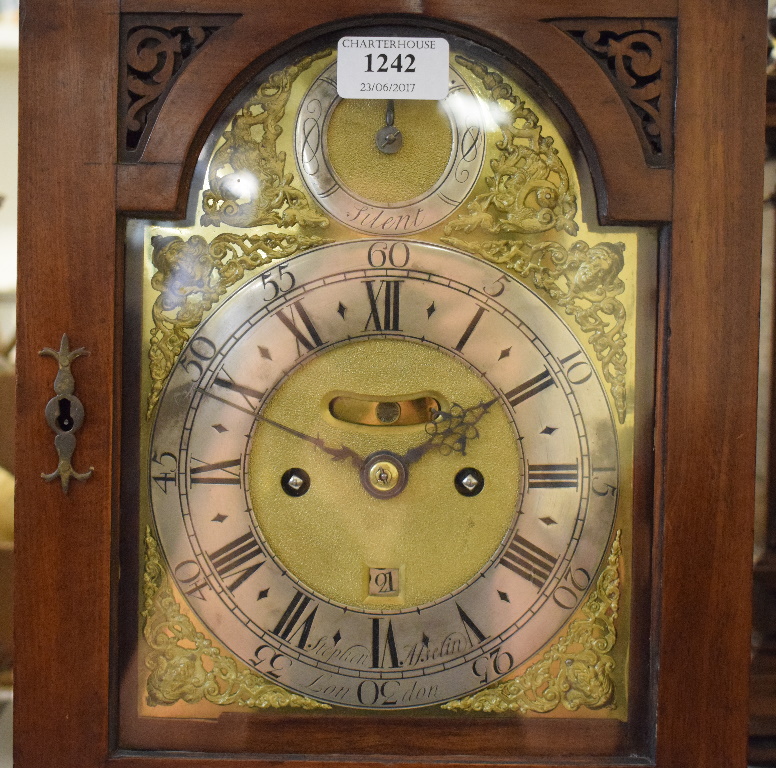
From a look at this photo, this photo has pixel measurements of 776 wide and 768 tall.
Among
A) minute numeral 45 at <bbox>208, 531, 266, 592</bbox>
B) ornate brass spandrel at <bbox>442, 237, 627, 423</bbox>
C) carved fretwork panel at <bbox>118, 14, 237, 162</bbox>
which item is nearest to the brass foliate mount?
ornate brass spandrel at <bbox>442, 237, 627, 423</bbox>

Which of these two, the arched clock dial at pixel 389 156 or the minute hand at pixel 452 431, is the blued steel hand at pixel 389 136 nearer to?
the arched clock dial at pixel 389 156

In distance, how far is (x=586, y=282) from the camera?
900 mm

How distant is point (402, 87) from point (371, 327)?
0.28 metres

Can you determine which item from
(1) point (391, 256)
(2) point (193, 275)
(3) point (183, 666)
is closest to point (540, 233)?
(1) point (391, 256)

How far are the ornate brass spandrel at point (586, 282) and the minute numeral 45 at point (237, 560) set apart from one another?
0.44 metres

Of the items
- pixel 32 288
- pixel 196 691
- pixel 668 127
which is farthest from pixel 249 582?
pixel 668 127

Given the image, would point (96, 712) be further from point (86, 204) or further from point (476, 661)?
point (86, 204)

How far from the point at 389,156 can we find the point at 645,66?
311mm

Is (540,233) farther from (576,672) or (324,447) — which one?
(576,672)

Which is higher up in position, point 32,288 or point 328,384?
point 32,288

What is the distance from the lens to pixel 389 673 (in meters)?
0.90

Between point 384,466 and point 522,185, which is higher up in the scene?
point 522,185

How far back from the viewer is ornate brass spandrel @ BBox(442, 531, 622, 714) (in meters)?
0.90

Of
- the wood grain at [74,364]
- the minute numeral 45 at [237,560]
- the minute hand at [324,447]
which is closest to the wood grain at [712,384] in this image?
the minute hand at [324,447]
